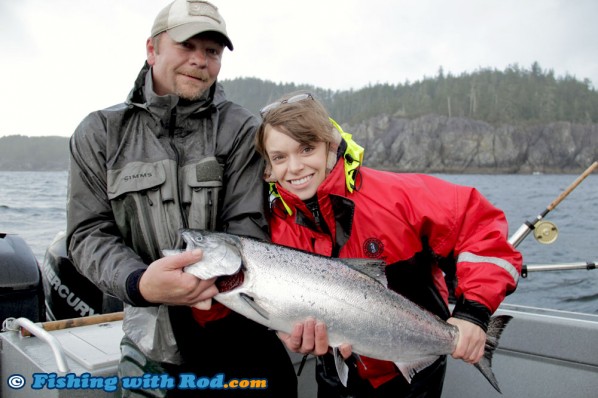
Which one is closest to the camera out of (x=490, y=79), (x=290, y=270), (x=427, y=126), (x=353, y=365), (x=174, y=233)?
(x=290, y=270)

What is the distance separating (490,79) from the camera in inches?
5566

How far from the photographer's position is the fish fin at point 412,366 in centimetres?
310

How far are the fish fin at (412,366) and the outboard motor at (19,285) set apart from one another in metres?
3.55

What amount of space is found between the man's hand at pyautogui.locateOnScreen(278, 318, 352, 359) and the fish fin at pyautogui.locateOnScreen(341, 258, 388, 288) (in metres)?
0.39

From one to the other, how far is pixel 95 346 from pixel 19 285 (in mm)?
1508

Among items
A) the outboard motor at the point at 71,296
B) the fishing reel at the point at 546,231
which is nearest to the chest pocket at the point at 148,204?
the outboard motor at the point at 71,296

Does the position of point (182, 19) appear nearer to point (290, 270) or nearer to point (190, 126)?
point (190, 126)

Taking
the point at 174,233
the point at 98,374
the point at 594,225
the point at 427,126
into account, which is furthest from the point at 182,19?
the point at 427,126

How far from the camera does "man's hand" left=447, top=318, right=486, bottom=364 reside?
9.97 feet

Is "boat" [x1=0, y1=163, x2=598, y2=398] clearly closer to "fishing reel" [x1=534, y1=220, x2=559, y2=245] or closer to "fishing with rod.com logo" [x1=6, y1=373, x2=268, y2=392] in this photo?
"fishing with rod.com logo" [x1=6, y1=373, x2=268, y2=392]

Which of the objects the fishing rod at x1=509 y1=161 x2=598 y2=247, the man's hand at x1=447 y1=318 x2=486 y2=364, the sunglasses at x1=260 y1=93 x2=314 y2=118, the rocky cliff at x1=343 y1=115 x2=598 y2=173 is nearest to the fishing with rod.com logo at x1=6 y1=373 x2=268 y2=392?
the man's hand at x1=447 y1=318 x2=486 y2=364

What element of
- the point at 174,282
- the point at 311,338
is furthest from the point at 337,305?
the point at 174,282

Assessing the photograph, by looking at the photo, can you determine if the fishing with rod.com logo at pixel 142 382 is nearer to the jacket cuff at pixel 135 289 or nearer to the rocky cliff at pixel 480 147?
the jacket cuff at pixel 135 289

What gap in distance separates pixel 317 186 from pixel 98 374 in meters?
1.87
